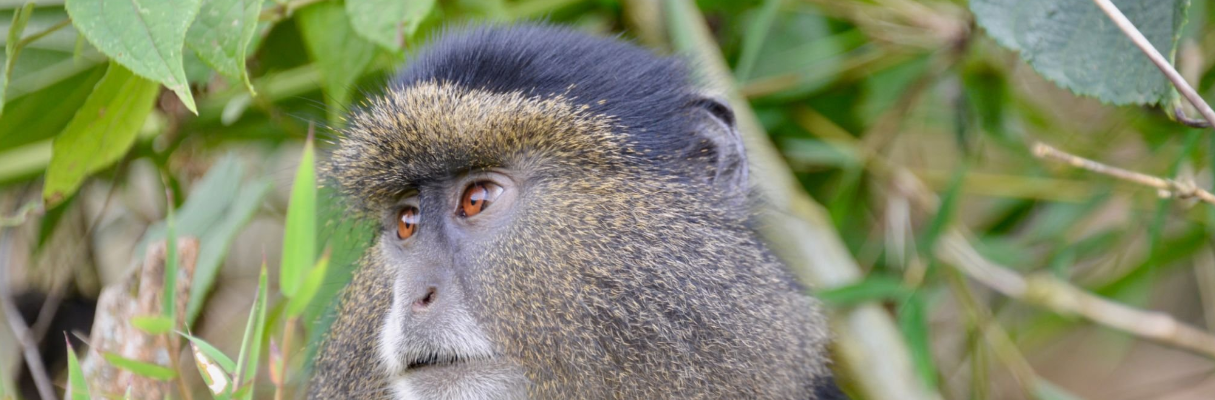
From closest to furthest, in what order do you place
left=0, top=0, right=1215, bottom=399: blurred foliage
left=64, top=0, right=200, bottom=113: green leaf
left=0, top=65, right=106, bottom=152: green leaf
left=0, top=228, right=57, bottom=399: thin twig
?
left=64, top=0, right=200, bottom=113: green leaf < left=0, top=0, right=1215, bottom=399: blurred foliage < left=0, top=228, right=57, bottom=399: thin twig < left=0, top=65, right=106, bottom=152: green leaf

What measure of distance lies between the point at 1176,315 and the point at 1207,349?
2.22 meters

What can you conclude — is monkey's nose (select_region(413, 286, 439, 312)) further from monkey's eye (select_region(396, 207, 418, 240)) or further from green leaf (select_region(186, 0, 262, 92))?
green leaf (select_region(186, 0, 262, 92))

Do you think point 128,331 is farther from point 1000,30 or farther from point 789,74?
point 789,74

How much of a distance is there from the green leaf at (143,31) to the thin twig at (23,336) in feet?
3.19

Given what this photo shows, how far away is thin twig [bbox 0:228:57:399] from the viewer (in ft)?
7.60

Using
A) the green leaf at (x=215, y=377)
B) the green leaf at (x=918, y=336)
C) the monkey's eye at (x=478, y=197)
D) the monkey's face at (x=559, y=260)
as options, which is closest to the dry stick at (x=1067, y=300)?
the green leaf at (x=918, y=336)

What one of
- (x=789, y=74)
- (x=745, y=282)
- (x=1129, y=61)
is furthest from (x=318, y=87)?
(x=1129, y=61)

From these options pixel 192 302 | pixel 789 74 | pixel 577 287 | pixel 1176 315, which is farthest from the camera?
pixel 1176 315

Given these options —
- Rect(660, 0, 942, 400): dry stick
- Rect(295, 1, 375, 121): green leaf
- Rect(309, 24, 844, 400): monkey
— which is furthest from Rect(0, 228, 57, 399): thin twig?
Rect(660, 0, 942, 400): dry stick

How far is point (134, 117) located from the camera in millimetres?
2100

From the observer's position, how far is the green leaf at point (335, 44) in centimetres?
238

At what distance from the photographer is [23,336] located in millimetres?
2477

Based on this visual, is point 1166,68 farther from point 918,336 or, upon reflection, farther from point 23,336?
point 23,336

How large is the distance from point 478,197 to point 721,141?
0.54 metres
